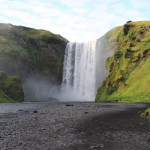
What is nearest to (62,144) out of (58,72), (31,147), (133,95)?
(31,147)

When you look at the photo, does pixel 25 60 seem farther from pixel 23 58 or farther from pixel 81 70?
pixel 81 70

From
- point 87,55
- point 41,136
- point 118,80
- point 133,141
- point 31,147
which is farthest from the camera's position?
point 87,55

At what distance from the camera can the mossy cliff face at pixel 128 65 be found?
127 m

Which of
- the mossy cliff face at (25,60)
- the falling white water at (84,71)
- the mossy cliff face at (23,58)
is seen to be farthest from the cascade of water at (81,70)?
the mossy cliff face at (23,58)

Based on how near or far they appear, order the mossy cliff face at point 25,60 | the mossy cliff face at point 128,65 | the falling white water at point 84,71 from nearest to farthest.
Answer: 1. the mossy cliff face at point 128,65
2. the falling white water at point 84,71
3. the mossy cliff face at point 25,60

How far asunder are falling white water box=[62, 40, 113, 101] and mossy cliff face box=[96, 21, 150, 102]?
6.80 meters

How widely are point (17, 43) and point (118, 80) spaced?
7770 cm

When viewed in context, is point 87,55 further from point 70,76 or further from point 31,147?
point 31,147

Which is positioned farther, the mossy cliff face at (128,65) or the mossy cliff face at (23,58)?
the mossy cliff face at (23,58)

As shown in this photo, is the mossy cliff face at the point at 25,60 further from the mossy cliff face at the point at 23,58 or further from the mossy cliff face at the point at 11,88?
the mossy cliff face at the point at 11,88

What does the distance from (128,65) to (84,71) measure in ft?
103

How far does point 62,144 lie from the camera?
28031 millimetres

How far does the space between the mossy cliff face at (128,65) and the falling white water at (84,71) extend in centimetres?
680

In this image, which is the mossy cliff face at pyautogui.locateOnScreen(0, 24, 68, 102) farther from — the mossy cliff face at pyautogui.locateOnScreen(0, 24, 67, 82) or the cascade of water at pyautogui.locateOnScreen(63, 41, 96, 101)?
the cascade of water at pyautogui.locateOnScreen(63, 41, 96, 101)
